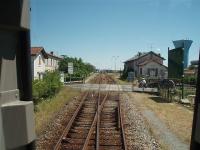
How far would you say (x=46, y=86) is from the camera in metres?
25.1

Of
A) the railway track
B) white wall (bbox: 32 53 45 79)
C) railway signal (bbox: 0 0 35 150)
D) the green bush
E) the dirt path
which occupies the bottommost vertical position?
the dirt path

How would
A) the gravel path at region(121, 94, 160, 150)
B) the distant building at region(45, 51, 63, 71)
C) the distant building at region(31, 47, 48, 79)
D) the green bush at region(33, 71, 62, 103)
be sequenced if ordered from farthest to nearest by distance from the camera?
1. the distant building at region(45, 51, 63, 71)
2. the distant building at region(31, 47, 48, 79)
3. the green bush at region(33, 71, 62, 103)
4. the gravel path at region(121, 94, 160, 150)

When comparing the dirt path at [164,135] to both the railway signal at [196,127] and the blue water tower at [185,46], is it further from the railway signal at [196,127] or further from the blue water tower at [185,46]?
the blue water tower at [185,46]

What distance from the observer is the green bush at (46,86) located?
21634 mm

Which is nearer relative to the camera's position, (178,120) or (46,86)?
(178,120)

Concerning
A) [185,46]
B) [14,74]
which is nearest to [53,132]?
[14,74]

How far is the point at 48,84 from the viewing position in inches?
1033

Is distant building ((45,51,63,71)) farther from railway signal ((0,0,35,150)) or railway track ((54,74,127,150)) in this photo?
railway signal ((0,0,35,150))

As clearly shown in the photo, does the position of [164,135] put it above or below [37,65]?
below

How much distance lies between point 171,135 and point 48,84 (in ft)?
48.3

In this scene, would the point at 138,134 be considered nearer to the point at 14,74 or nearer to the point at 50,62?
the point at 14,74

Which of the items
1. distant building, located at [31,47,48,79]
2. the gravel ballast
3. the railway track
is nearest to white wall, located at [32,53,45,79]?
distant building, located at [31,47,48,79]

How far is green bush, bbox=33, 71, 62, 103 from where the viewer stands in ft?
71.0

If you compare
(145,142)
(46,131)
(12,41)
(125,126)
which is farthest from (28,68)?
(125,126)
